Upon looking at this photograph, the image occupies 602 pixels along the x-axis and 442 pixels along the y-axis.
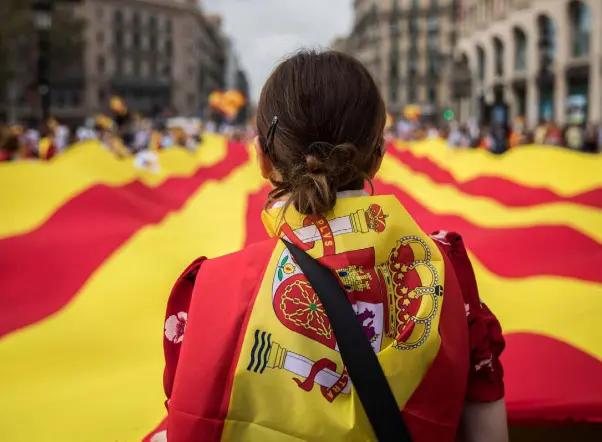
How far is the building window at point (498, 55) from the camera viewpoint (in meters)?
31.5

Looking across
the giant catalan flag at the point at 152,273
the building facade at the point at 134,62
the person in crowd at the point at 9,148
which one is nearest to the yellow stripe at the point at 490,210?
the giant catalan flag at the point at 152,273

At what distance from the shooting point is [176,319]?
1158 millimetres

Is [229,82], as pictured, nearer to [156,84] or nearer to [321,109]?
[156,84]

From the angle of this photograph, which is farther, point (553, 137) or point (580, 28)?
point (580, 28)

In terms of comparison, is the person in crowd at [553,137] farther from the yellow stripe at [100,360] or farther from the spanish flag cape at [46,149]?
the yellow stripe at [100,360]

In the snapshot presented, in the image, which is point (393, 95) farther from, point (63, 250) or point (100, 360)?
point (100, 360)

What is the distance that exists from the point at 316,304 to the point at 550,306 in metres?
1.45

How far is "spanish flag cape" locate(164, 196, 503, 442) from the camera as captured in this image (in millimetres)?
1015

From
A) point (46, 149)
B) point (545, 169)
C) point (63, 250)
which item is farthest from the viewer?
point (46, 149)

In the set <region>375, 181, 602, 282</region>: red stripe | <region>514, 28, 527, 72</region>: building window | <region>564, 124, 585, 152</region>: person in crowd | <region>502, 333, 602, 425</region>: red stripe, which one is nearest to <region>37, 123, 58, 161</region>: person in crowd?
<region>375, 181, 602, 282</region>: red stripe

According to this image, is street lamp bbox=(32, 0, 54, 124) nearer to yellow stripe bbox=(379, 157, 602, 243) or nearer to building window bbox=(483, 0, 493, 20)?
yellow stripe bbox=(379, 157, 602, 243)

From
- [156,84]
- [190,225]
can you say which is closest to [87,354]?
[190,225]

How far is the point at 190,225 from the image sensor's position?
13.3 feet

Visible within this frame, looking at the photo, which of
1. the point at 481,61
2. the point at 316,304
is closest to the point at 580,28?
the point at 481,61
